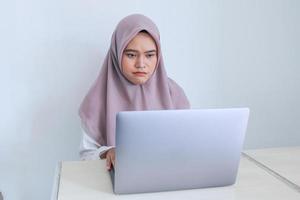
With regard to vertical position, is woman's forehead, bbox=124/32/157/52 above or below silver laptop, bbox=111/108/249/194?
above

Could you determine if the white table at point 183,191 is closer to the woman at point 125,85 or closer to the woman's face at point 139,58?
the woman at point 125,85

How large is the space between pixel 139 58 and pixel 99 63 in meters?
0.38

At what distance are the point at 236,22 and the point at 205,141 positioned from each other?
106 centimetres

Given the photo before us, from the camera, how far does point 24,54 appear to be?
144cm

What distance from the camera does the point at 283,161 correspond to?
104 centimetres

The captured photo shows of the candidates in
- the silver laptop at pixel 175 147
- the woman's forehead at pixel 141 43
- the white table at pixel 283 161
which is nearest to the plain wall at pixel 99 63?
the woman's forehead at pixel 141 43

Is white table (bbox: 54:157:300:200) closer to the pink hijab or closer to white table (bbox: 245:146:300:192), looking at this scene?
white table (bbox: 245:146:300:192)

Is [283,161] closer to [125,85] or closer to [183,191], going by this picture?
[183,191]

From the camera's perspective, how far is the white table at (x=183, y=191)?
0.77 meters

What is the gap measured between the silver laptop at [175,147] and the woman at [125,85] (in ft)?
1.36

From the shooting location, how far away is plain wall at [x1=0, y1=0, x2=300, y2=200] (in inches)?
56.9

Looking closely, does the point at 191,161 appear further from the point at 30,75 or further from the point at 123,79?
the point at 30,75

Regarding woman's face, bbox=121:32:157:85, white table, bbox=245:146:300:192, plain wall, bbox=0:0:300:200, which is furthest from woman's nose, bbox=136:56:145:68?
white table, bbox=245:146:300:192

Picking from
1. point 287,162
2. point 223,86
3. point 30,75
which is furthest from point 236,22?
point 30,75
